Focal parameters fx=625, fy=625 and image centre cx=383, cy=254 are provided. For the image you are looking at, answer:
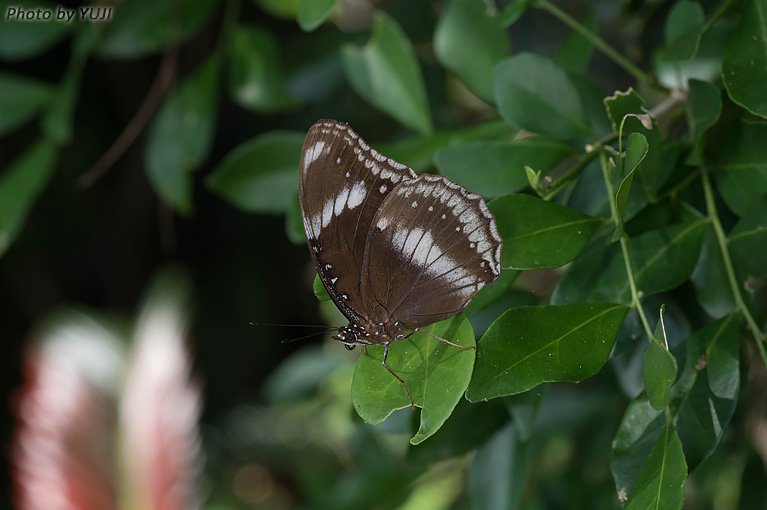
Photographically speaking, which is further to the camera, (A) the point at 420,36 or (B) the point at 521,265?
(A) the point at 420,36

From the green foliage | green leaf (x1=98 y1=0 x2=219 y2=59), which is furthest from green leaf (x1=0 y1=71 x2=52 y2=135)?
green leaf (x1=98 y1=0 x2=219 y2=59)

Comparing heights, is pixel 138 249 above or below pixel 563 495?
above

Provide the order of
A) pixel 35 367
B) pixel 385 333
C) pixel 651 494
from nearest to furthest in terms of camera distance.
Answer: pixel 651 494, pixel 385 333, pixel 35 367

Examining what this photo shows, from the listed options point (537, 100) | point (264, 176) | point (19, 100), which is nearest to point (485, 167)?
point (537, 100)

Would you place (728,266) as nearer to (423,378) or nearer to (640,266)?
(640,266)

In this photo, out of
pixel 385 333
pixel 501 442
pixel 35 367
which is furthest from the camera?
pixel 35 367

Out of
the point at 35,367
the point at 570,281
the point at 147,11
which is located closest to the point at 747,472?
the point at 570,281

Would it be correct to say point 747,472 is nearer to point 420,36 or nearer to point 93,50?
point 420,36

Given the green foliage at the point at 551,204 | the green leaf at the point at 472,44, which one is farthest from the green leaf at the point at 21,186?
the green leaf at the point at 472,44
